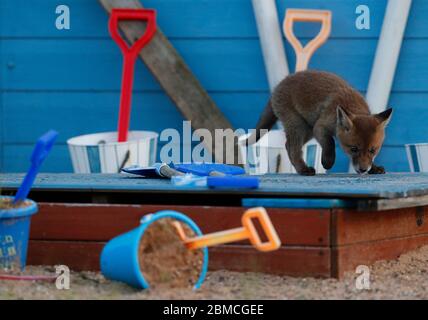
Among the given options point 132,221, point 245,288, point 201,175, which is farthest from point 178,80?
point 245,288

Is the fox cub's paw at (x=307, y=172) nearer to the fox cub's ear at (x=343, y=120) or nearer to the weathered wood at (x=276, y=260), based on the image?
the fox cub's ear at (x=343, y=120)

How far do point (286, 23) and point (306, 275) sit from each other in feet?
9.05

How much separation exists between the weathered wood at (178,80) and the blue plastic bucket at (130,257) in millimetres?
2741

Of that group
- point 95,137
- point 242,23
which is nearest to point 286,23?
point 242,23

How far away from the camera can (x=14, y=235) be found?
3.16 m

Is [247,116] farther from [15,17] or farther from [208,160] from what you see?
[15,17]

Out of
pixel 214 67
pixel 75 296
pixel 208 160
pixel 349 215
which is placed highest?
pixel 214 67

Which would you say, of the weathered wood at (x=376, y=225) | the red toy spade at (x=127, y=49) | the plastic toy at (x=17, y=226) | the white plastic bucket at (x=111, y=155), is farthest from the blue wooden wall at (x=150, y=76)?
the plastic toy at (x=17, y=226)

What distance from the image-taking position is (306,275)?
3.29 metres

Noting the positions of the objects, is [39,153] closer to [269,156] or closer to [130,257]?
[130,257]

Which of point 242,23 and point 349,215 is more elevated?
point 242,23

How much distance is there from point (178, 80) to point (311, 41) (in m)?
0.87

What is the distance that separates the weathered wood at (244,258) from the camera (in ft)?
10.8

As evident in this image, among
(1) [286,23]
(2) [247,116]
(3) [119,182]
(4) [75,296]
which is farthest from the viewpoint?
(2) [247,116]
